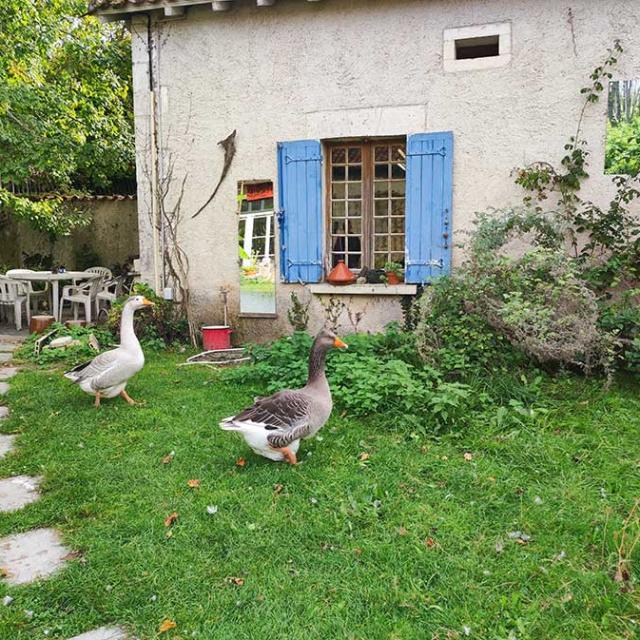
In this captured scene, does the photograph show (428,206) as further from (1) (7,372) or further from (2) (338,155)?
(1) (7,372)

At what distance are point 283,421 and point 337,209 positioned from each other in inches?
175

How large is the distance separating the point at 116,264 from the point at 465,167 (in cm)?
906

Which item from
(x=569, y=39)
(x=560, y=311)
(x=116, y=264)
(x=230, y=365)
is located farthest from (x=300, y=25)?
(x=116, y=264)

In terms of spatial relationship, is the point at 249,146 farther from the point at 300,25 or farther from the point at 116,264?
the point at 116,264

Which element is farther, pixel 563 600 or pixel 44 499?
pixel 44 499

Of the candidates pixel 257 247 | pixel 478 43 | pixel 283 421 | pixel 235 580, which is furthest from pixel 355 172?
pixel 235 580

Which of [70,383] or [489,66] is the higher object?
[489,66]

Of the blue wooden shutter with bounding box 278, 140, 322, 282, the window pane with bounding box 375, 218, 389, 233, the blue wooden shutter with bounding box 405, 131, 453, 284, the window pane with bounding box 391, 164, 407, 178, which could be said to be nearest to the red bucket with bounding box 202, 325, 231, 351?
the blue wooden shutter with bounding box 278, 140, 322, 282

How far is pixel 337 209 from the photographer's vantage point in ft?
25.2

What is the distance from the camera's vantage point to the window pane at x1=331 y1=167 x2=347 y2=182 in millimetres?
7605

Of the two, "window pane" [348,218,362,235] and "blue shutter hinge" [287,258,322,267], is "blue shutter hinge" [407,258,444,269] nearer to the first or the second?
"window pane" [348,218,362,235]

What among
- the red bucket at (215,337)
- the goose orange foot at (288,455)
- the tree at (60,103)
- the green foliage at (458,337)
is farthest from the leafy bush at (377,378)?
the tree at (60,103)

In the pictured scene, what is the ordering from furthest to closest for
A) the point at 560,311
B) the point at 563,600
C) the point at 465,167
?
the point at 465,167 → the point at 560,311 → the point at 563,600

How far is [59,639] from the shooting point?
2455mm
